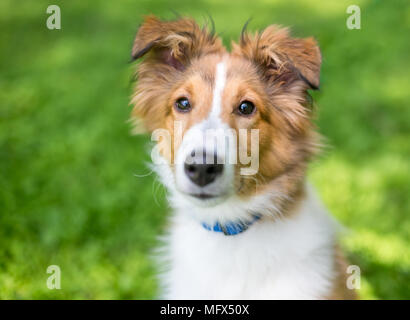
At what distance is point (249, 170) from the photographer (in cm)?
311

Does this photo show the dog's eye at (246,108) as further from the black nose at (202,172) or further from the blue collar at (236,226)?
the blue collar at (236,226)

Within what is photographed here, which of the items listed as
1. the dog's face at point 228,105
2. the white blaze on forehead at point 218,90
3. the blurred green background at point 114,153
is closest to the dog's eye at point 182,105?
the dog's face at point 228,105

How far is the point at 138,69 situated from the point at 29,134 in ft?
10.3

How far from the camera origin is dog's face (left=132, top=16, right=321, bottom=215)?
290cm

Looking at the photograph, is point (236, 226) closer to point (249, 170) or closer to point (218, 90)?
point (249, 170)

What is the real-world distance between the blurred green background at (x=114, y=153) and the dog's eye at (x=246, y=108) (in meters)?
0.76

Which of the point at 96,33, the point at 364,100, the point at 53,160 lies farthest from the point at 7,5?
the point at 364,100

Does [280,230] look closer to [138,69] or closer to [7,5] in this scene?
[138,69]

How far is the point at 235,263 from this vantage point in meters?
3.19

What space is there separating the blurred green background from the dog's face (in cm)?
37

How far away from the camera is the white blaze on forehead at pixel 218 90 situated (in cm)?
301

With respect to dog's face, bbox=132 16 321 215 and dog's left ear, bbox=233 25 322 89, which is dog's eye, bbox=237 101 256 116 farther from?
dog's left ear, bbox=233 25 322 89
